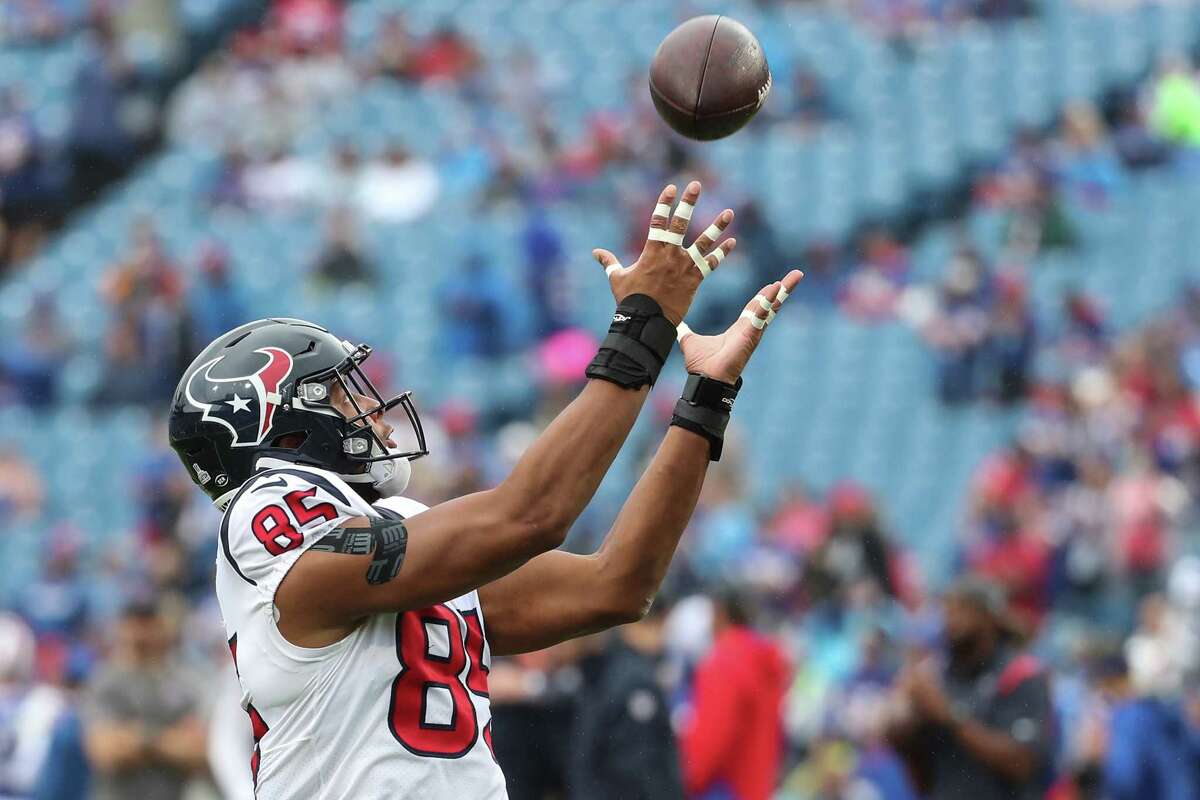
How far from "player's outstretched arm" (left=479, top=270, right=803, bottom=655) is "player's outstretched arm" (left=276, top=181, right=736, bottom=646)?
0.75ft

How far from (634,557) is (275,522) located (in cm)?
72

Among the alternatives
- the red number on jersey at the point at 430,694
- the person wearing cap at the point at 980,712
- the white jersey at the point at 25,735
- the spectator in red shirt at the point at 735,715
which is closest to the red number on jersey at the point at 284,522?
the red number on jersey at the point at 430,694

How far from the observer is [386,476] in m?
3.58

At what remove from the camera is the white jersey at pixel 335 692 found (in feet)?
10.4

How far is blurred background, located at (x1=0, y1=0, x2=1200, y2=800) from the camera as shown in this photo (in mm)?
7242

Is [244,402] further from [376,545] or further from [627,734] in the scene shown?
[627,734]

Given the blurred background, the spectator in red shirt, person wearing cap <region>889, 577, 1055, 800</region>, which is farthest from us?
the blurred background

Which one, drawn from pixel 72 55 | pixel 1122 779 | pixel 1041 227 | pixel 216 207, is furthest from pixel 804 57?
pixel 1122 779

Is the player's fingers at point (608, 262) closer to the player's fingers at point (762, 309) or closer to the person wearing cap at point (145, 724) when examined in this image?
the player's fingers at point (762, 309)

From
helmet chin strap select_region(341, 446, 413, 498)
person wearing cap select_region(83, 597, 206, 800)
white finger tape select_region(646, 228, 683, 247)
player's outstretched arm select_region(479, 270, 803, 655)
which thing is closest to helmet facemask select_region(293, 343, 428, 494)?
helmet chin strap select_region(341, 446, 413, 498)

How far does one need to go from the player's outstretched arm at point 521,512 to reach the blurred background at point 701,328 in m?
3.36

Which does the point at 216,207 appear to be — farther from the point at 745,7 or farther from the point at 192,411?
the point at 192,411

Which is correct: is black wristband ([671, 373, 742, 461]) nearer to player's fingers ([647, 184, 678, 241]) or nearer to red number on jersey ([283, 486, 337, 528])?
player's fingers ([647, 184, 678, 241])

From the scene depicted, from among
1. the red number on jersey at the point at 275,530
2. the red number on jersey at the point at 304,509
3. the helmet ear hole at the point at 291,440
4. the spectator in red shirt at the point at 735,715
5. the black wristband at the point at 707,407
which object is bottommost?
the spectator in red shirt at the point at 735,715
